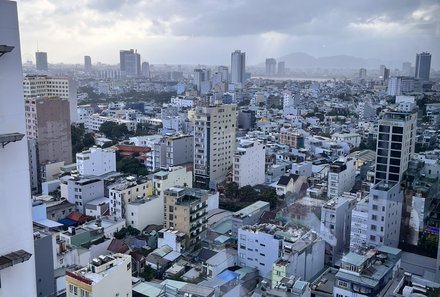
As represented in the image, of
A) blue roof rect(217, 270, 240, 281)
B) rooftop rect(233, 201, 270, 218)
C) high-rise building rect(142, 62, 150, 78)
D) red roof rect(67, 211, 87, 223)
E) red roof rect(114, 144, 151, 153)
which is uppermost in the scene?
high-rise building rect(142, 62, 150, 78)

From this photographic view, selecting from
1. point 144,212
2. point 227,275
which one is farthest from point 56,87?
point 227,275

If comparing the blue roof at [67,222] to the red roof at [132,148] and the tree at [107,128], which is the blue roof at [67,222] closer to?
the red roof at [132,148]

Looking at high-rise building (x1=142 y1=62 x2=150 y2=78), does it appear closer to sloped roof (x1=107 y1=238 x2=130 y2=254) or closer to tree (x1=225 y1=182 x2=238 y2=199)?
tree (x1=225 y1=182 x2=238 y2=199)

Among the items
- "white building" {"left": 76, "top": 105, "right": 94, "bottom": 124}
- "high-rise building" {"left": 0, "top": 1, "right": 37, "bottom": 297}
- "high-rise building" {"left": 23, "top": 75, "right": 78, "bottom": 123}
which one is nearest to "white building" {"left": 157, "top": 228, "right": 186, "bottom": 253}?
"high-rise building" {"left": 0, "top": 1, "right": 37, "bottom": 297}

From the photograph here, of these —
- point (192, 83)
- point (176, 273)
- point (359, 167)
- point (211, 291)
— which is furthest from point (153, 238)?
point (192, 83)

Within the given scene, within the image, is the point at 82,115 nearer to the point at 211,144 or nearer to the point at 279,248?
the point at 211,144

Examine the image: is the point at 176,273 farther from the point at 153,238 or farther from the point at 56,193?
the point at 56,193
